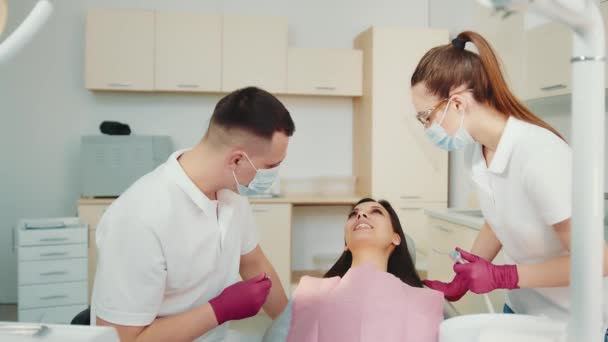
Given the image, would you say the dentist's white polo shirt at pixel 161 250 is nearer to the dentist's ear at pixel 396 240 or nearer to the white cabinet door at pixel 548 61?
the dentist's ear at pixel 396 240

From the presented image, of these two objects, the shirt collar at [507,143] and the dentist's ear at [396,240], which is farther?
the dentist's ear at [396,240]

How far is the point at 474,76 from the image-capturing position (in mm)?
1419

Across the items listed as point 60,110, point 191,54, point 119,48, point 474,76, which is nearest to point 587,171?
point 474,76

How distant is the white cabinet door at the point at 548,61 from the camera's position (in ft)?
9.18

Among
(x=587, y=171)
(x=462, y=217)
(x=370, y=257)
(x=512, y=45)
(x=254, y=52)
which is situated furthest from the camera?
(x=254, y=52)

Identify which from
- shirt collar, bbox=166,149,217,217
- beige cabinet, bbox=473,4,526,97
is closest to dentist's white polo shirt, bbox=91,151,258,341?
shirt collar, bbox=166,149,217,217

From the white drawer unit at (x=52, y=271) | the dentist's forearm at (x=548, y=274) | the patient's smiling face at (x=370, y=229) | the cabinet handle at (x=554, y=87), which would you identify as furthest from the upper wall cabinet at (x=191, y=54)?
the dentist's forearm at (x=548, y=274)

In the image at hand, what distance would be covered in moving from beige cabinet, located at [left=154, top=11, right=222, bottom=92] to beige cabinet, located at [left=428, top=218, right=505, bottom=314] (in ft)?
6.24

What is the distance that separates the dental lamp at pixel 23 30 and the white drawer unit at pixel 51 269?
322 centimetres

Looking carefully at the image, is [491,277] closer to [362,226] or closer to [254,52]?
[362,226]

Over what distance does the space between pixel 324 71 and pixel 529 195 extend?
3.08m

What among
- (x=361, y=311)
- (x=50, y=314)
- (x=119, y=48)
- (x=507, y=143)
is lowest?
(x=50, y=314)

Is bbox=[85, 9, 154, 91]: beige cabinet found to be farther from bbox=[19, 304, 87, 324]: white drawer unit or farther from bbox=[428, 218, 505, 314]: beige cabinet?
bbox=[428, 218, 505, 314]: beige cabinet

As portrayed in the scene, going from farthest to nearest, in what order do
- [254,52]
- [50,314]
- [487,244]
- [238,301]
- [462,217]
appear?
[254,52]
[50,314]
[462,217]
[487,244]
[238,301]
